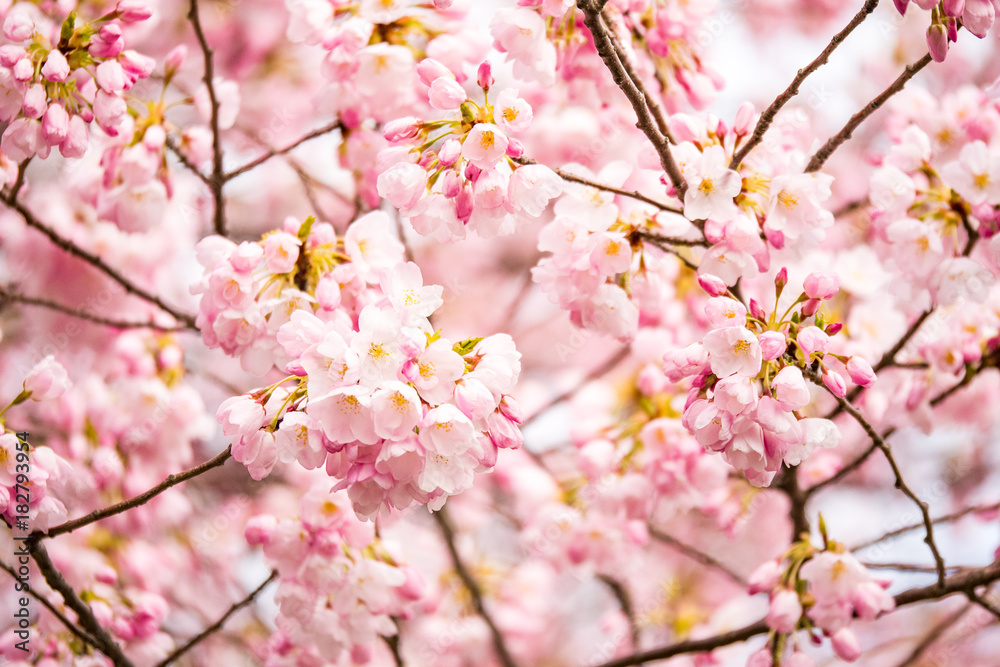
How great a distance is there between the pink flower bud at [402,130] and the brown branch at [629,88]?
29 centimetres

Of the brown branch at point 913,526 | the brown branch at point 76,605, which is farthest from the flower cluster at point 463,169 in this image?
the brown branch at point 913,526

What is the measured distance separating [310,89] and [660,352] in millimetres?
1898

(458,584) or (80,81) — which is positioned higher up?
(80,81)

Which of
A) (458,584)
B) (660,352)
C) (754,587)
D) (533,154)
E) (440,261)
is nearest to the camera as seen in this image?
(754,587)

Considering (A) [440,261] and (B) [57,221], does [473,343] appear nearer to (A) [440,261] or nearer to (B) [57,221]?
(B) [57,221]

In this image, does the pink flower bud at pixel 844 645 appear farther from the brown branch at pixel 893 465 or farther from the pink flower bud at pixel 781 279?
the pink flower bud at pixel 781 279

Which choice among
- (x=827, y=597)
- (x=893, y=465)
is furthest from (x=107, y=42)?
(x=827, y=597)

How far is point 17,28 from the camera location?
1.14 m

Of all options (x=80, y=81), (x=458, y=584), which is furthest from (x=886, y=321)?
(x=80, y=81)

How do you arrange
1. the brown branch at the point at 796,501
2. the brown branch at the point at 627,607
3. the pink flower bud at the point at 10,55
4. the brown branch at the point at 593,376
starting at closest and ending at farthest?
the pink flower bud at the point at 10,55 → the brown branch at the point at 796,501 → the brown branch at the point at 593,376 → the brown branch at the point at 627,607

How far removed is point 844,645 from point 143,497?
125 cm

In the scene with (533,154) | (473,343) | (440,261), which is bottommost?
(473,343)

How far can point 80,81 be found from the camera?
49.3 inches

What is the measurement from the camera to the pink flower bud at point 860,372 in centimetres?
104
